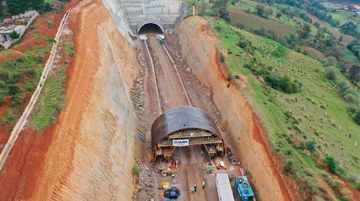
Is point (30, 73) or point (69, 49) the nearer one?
point (30, 73)

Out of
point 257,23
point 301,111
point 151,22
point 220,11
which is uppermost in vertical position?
point 220,11

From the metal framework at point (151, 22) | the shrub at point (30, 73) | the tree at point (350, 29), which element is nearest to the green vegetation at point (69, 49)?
the shrub at point (30, 73)

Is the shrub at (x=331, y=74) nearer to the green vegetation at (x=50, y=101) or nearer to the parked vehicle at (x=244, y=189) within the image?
the parked vehicle at (x=244, y=189)

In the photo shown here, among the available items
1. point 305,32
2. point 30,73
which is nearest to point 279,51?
point 305,32

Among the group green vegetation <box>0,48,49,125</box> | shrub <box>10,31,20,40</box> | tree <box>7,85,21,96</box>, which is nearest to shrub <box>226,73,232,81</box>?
green vegetation <box>0,48,49,125</box>

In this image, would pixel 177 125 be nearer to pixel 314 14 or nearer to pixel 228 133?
pixel 228 133

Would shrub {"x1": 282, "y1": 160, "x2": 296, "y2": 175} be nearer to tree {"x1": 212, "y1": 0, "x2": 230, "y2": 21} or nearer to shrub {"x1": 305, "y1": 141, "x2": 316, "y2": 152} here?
shrub {"x1": 305, "y1": 141, "x2": 316, "y2": 152}

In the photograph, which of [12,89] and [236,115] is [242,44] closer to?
[236,115]
